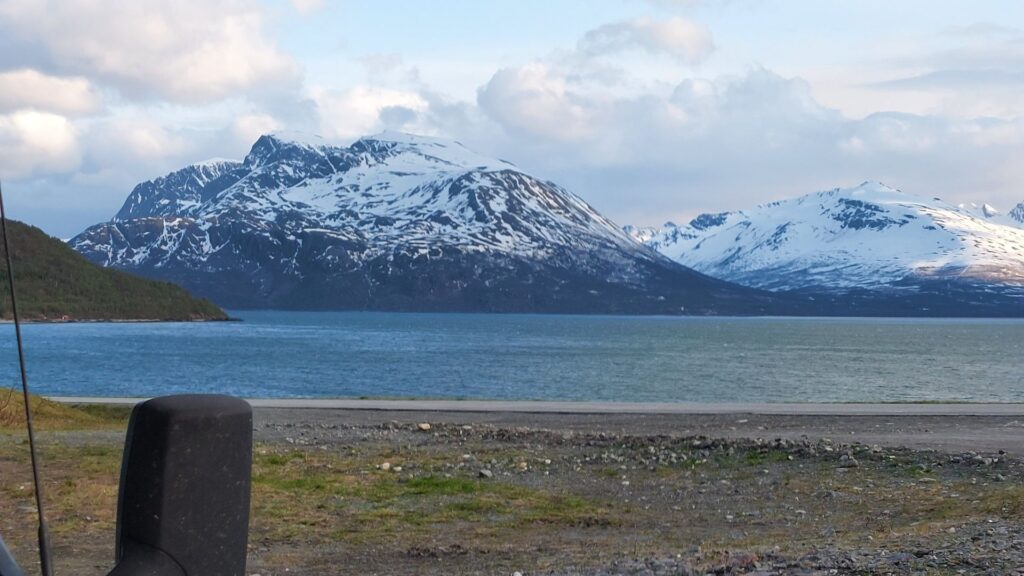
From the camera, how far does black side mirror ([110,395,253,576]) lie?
358 cm

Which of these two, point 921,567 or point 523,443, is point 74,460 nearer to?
point 523,443

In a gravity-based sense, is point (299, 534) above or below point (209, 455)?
below

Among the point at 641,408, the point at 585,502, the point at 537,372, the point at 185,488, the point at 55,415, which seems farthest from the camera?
the point at 537,372

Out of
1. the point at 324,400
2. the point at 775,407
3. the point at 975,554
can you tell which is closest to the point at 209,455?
the point at 975,554

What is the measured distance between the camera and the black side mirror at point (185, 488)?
3584mm

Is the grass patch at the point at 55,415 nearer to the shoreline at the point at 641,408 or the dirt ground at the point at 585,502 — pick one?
the dirt ground at the point at 585,502

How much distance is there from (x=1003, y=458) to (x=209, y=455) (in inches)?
977

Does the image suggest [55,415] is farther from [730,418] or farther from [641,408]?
[730,418]

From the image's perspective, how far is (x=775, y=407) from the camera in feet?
152

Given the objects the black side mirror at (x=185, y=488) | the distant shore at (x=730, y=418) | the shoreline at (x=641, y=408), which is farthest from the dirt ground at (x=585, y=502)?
the black side mirror at (x=185, y=488)

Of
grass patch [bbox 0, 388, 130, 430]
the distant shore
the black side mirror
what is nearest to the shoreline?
the distant shore

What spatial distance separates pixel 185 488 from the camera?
144 inches

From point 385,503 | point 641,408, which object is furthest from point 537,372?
point 385,503

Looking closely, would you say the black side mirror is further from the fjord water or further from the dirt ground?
the fjord water
